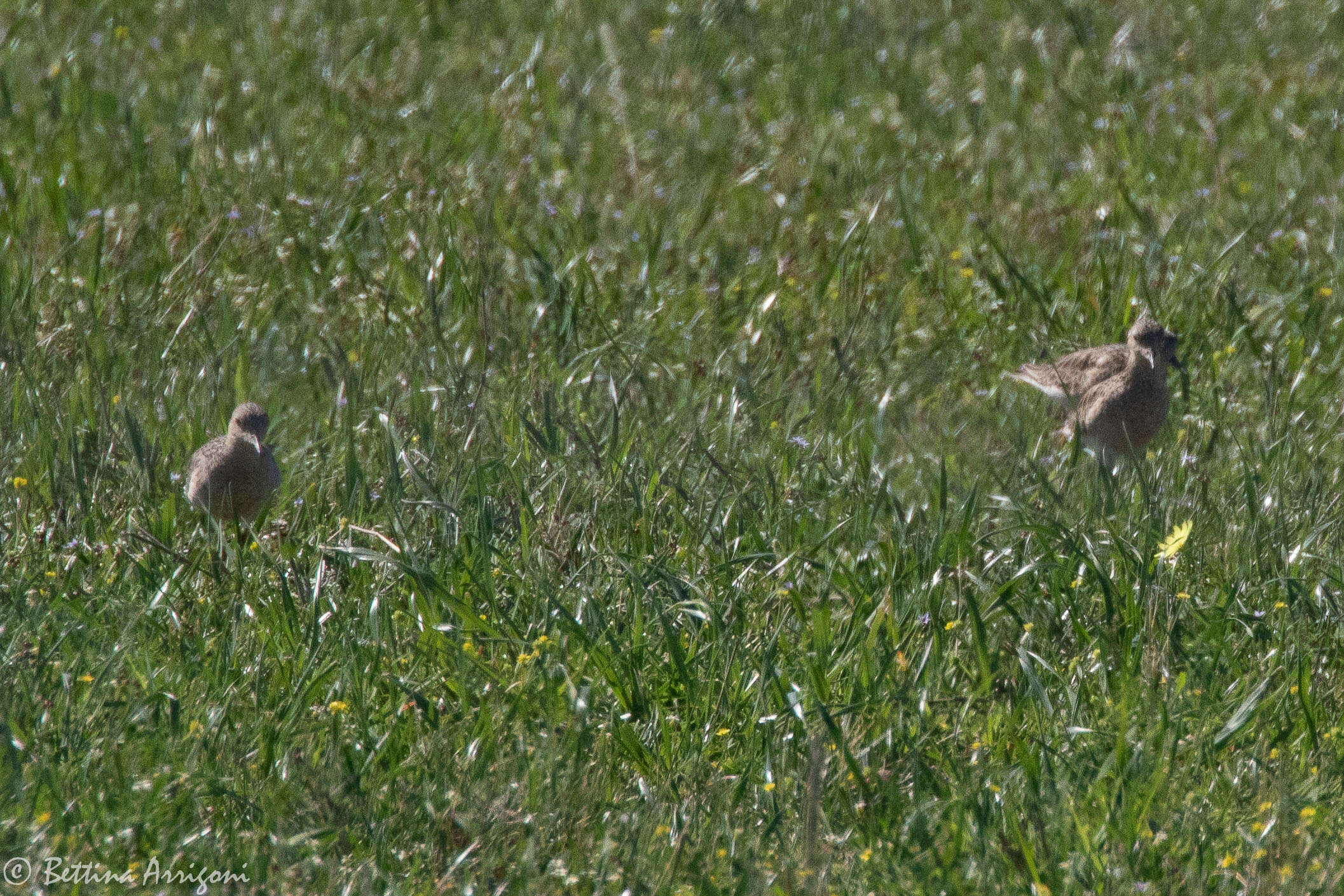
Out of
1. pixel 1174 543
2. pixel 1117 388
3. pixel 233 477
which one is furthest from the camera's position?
pixel 1117 388

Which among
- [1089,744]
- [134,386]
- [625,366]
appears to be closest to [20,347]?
[134,386]

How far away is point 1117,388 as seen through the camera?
6172 mm

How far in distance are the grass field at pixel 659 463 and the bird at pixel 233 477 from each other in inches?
4.0

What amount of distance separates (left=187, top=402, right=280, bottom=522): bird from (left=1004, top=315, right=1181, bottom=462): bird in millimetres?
3037

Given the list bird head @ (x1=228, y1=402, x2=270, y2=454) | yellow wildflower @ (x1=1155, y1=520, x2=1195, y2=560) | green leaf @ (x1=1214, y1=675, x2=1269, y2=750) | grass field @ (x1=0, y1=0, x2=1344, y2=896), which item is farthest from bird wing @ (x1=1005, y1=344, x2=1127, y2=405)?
bird head @ (x1=228, y1=402, x2=270, y2=454)

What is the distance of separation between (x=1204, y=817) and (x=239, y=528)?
3.09m

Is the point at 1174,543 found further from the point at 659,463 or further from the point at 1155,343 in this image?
the point at 1155,343

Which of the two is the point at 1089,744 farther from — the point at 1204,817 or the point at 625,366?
the point at 625,366

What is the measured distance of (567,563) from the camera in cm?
483

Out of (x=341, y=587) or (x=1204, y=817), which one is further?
(x=341, y=587)

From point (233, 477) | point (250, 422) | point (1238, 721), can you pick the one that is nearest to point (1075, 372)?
point (1238, 721)

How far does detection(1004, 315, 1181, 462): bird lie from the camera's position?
6.18 metres

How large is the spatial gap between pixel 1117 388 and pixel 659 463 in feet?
6.51

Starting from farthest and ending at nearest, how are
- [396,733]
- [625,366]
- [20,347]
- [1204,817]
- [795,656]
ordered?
[625,366], [20,347], [795,656], [396,733], [1204,817]
